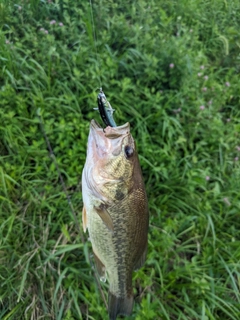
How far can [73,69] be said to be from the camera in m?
2.74

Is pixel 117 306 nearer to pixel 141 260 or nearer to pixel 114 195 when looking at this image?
pixel 141 260

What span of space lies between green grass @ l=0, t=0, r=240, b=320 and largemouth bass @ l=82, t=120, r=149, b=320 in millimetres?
688

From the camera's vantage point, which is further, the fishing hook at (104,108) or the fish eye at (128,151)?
the fish eye at (128,151)

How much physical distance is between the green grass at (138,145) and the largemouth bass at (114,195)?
2.26 feet

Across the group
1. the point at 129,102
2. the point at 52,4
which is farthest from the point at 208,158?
the point at 52,4

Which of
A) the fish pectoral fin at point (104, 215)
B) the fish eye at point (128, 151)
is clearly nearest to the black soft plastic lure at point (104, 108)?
the fish eye at point (128, 151)

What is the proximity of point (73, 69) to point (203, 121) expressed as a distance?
121 centimetres

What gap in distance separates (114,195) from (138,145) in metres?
1.35

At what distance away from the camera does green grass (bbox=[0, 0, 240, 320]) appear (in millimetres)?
2160

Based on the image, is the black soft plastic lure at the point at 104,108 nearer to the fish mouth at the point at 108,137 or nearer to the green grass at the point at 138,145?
Answer: the fish mouth at the point at 108,137

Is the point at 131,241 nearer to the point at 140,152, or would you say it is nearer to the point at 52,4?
the point at 140,152

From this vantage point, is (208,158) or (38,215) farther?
(208,158)

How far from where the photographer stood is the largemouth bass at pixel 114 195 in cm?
135

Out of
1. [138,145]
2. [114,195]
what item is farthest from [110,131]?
[138,145]
